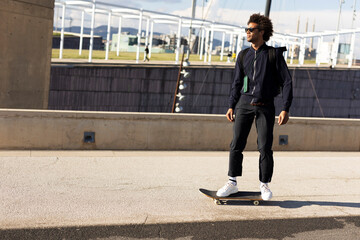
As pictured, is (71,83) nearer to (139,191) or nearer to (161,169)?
(161,169)

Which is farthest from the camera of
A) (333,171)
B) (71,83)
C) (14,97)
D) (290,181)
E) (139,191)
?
(71,83)

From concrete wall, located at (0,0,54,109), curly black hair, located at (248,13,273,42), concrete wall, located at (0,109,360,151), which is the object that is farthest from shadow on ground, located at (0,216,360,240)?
concrete wall, located at (0,0,54,109)

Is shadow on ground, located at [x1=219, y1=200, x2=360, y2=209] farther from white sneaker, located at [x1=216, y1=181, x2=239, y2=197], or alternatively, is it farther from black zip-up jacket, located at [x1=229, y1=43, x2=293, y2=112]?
black zip-up jacket, located at [x1=229, y1=43, x2=293, y2=112]

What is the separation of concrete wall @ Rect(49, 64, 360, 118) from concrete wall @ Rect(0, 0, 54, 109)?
10103 millimetres

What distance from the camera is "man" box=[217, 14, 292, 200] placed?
232 inches

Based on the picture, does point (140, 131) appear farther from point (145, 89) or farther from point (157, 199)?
point (145, 89)

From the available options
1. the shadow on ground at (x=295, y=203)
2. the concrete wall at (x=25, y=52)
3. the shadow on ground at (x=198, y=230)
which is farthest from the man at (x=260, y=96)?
the concrete wall at (x=25, y=52)

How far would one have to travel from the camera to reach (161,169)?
794cm

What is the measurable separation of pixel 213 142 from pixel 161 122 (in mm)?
1063

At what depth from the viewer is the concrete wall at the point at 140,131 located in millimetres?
8852

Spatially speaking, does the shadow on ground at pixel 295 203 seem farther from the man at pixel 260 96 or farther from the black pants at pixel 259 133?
the black pants at pixel 259 133

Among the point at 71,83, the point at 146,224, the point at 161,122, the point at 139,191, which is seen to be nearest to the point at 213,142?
the point at 161,122

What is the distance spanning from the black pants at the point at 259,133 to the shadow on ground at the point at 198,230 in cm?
70

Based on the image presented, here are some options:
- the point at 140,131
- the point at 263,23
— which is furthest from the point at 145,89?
the point at 263,23
